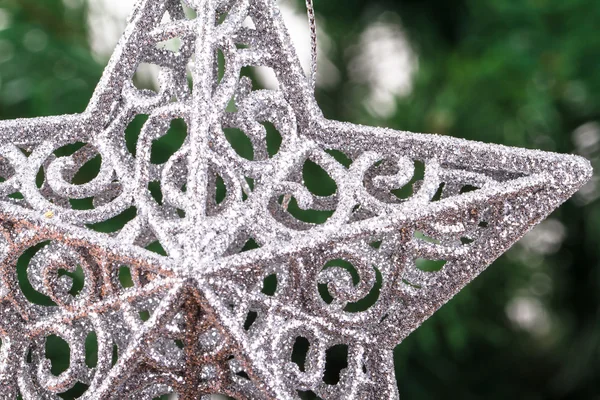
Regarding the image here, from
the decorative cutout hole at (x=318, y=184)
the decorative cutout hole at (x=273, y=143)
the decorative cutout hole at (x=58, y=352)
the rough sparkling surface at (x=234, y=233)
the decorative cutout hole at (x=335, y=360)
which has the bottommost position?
the rough sparkling surface at (x=234, y=233)

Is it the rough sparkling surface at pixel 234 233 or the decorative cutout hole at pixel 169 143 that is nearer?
the rough sparkling surface at pixel 234 233

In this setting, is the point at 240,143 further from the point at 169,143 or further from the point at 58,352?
the point at 58,352

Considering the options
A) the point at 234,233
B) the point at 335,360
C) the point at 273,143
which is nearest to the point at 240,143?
the point at 273,143

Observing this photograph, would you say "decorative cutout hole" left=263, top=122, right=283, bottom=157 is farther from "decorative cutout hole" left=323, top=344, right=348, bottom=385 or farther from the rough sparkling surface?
the rough sparkling surface

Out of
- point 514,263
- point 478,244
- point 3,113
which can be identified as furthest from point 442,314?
point 3,113

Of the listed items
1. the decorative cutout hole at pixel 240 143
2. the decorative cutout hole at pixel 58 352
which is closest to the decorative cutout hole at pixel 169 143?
the decorative cutout hole at pixel 240 143

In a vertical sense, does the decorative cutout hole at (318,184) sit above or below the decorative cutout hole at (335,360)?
above

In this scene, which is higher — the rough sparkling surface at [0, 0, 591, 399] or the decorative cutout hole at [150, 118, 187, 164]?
the decorative cutout hole at [150, 118, 187, 164]

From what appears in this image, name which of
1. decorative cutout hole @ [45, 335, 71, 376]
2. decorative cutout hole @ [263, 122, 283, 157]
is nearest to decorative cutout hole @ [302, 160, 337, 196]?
decorative cutout hole @ [263, 122, 283, 157]

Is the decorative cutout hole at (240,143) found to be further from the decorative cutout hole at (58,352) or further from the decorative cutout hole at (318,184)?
the decorative cutout hole at (58,352)
